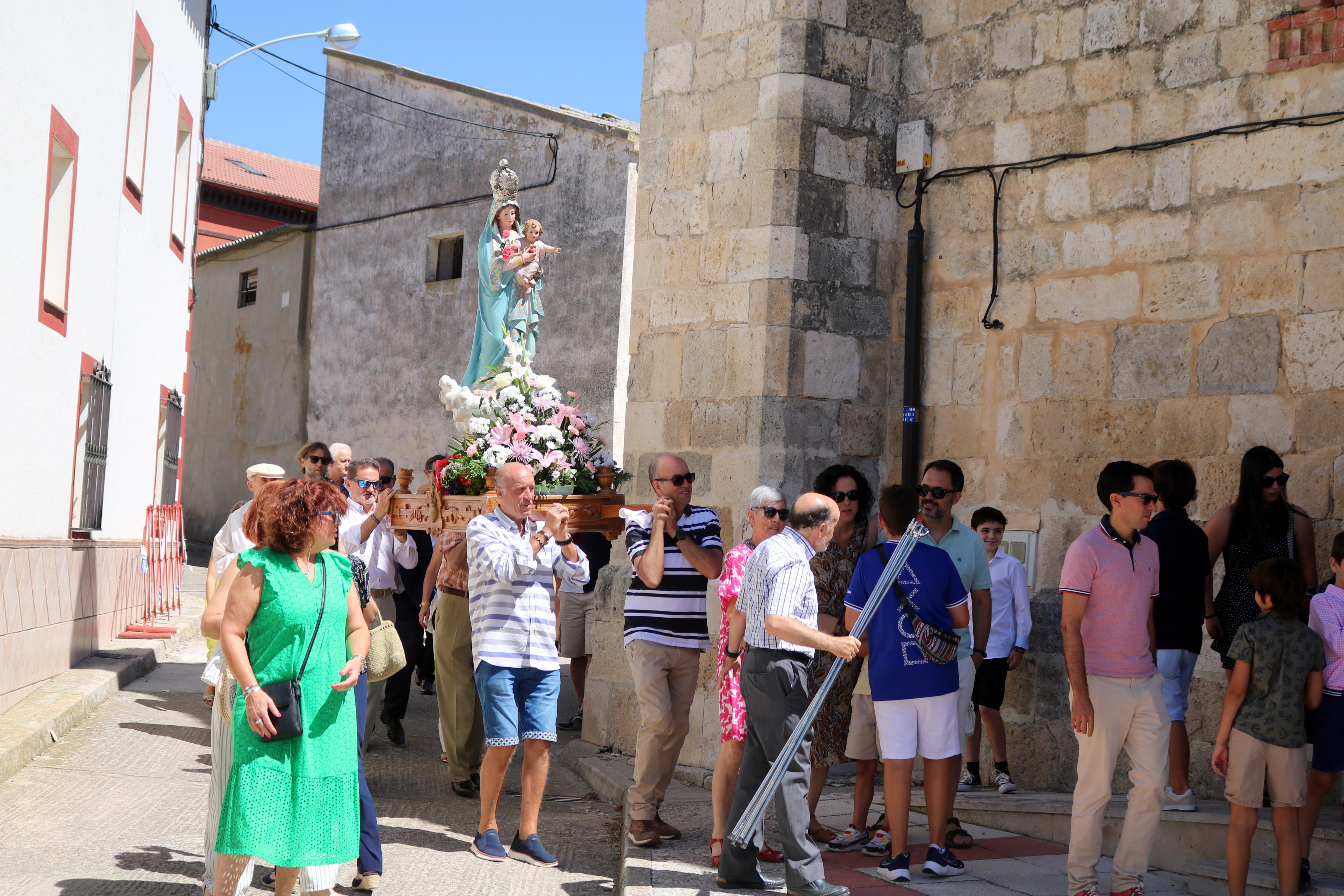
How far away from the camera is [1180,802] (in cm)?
575

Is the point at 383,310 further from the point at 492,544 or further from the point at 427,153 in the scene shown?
the point at 492,544

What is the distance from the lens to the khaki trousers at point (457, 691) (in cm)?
709

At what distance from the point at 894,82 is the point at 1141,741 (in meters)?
4.45

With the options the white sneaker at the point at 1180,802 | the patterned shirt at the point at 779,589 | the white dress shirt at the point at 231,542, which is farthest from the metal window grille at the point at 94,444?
the white sneaker at the point at 1180,802

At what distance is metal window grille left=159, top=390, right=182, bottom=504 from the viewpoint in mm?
14547

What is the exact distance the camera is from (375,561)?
8.19m

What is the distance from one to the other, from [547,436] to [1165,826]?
3414 mm

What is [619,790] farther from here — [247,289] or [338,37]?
[247,289]

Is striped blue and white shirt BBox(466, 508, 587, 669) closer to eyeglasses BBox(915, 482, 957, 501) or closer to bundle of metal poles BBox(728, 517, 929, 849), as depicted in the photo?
bundle of metal poles BBox(728, 517, 929, 849)

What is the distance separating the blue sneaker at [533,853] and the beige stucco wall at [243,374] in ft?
59.5

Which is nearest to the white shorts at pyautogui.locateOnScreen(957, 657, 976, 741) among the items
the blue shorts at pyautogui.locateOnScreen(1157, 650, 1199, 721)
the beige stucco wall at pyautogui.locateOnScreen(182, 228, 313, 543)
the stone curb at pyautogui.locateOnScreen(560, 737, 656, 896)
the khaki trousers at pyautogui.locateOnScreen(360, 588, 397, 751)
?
the blue shorts at pyautogui.locateOnScreen(1157, 650, 1199, 721)

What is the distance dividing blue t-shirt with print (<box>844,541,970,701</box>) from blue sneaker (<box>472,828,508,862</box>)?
1.75 m

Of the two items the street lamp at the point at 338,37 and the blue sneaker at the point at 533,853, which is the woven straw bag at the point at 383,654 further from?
the street lamp at the point at 338,37

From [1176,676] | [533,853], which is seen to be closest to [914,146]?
[1176,676]
